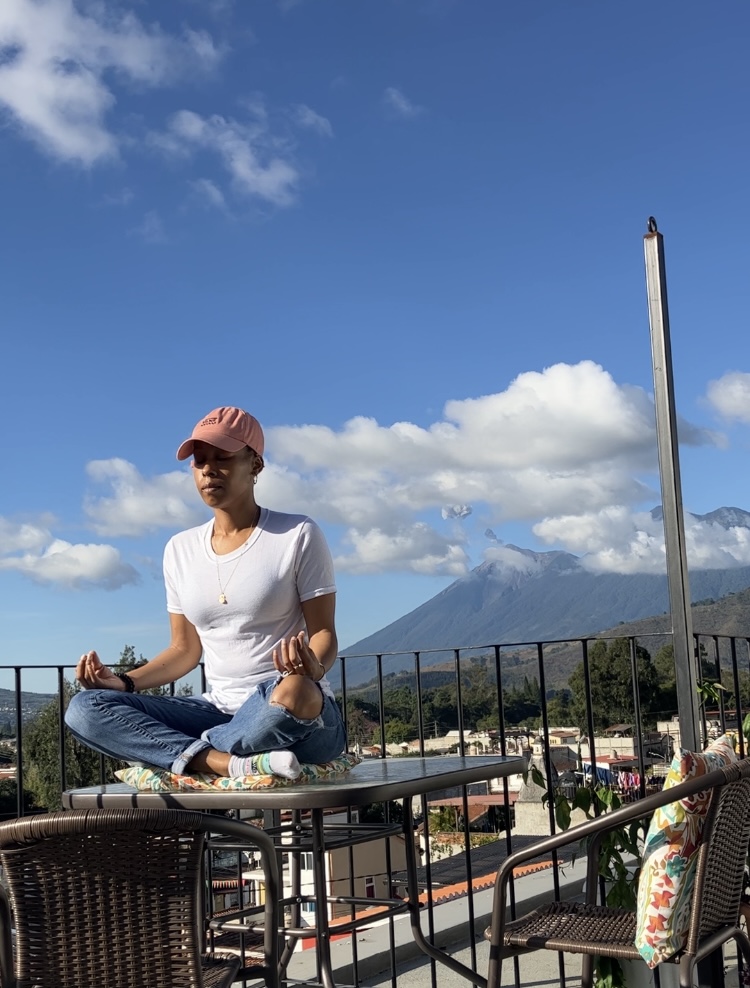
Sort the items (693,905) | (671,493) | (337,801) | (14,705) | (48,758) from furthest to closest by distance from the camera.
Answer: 1. (48,758)
2. (14,705)
3. (671,493)
4. (693,905)
5. (337,801)

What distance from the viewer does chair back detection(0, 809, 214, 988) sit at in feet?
5.14

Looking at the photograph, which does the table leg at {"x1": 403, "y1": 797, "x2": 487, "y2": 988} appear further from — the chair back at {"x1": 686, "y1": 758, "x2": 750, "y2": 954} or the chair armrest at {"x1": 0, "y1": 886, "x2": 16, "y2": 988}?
the chair armrest at {"x1": 0, "y1": 886, "x2": 16, "y2": 988}

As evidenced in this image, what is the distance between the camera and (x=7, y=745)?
406cm

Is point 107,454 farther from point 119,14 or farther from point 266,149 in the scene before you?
point 119,14

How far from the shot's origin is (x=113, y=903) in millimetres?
1575

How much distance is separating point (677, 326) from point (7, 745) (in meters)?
3.05

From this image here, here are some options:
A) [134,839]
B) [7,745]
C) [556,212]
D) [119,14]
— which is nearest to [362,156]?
[556,212]

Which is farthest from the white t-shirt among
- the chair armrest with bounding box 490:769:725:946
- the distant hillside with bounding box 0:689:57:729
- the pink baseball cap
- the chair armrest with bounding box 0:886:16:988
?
the distant hillside with bounding box 0:689:57:729

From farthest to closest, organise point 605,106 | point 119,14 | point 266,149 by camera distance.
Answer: point 605,106 < point 266,149 < point 119,14

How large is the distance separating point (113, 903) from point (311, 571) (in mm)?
962

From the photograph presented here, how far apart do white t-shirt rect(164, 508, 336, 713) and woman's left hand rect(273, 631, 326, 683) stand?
0.37 m

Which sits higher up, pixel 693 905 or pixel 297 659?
pixel 297 659

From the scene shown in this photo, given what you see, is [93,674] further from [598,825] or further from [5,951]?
[598,825]

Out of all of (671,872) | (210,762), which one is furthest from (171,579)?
(671,872)
